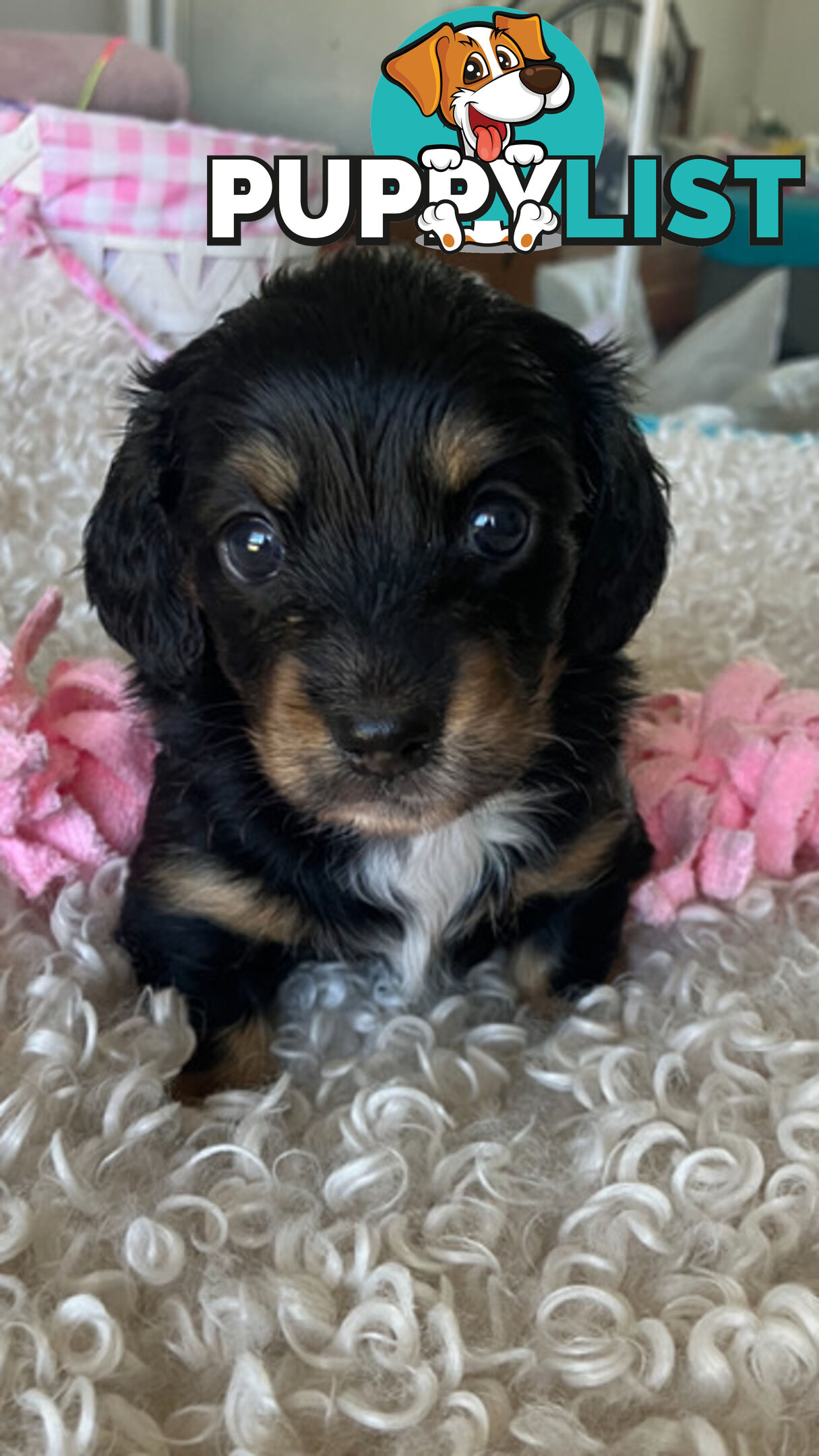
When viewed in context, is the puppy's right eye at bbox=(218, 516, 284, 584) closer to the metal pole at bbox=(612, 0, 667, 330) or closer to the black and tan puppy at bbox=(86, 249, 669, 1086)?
the black and tan puppy at bbox=(86, 249, 669, 1086)

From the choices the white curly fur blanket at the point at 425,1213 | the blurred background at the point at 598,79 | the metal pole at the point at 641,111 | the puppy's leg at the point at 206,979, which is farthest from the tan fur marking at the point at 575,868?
the metal pole at the point at 641,111

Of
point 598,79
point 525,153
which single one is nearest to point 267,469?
point 525,153

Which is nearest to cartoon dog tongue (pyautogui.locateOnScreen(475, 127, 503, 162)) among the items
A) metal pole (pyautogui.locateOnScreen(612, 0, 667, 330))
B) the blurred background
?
the blurred background

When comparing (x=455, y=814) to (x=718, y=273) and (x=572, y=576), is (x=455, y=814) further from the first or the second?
(x=718, y=273)

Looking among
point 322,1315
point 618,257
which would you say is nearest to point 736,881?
point 322,1315

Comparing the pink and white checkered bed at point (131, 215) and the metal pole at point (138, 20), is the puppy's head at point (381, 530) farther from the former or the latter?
the metal pole at point (138, 20)

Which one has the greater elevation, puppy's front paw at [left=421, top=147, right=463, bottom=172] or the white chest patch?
puppy's front paw at [left=421, top=147, right=463, bottom=172]
